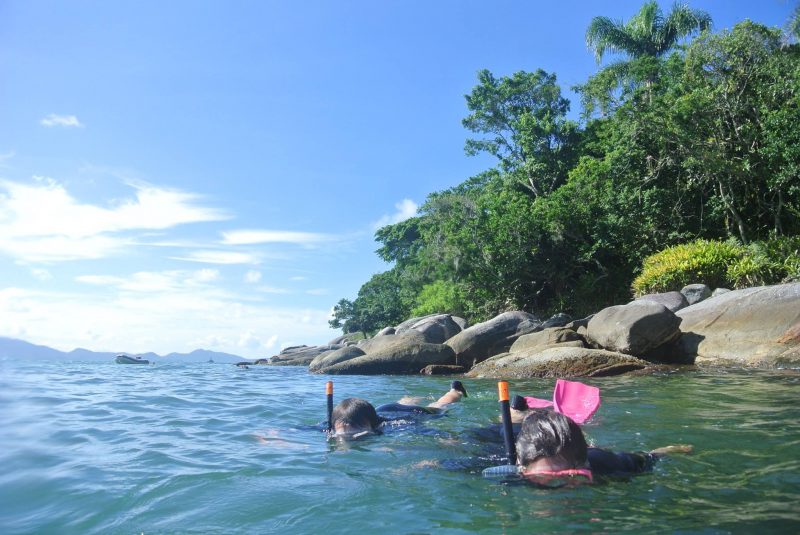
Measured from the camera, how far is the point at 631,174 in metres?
18.3

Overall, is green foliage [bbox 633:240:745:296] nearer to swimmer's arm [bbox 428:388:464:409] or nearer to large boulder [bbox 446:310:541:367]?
large boulder [bbox 446:310:541:367]

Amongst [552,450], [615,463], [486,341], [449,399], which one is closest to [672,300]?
[486,341]

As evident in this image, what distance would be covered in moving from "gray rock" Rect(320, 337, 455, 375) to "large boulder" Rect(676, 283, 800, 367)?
249 inches

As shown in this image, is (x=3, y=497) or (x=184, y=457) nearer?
(x=3, y=497)

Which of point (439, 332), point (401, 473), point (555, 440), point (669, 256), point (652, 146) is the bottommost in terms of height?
point (401, 473)

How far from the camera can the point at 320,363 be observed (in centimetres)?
1944

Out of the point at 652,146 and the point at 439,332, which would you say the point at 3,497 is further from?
the point at 652,146

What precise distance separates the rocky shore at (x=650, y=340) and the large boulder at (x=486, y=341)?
1.1 inches

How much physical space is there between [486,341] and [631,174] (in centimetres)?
721

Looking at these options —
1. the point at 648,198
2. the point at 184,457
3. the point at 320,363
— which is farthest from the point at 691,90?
the point at 184,457

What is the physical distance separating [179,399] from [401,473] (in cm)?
593

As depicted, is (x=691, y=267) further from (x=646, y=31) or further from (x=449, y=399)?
(x=646, y=31)

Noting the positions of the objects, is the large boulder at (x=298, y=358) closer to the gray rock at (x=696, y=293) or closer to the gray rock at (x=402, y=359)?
the gray rock at (x=402, y=359)

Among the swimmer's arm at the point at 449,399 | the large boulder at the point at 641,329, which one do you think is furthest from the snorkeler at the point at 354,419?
the large boulder at the point at 641,329
